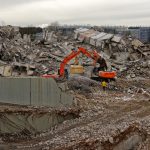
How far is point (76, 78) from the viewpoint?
22.2 metres

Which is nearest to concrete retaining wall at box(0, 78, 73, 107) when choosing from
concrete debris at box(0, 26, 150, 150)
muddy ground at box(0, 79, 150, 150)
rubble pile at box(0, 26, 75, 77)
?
concrete debris at box(0, 26, 150, 150)

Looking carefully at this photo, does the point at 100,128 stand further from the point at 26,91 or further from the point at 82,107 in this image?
the point at 26,91

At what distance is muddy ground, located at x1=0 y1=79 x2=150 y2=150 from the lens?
1206cm

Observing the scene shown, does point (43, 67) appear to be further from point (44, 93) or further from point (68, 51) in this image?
point (44, 93)

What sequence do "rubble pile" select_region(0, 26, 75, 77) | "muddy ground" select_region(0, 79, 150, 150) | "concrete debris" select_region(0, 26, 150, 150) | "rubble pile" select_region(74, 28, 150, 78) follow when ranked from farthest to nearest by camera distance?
"rubble pile" select_region(74, 28, 150, 78), "rubble pile" select_region(0, 26, 75, 77), "concrete debris" select_region(0, 26, 150, 150), "muddy ground" select_region(0, 79, 150, 150)

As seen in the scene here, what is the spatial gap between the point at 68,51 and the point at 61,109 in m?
16.4

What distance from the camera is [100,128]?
14047mm

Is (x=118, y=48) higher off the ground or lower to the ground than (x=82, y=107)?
higher

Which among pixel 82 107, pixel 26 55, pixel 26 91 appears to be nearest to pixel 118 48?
pixel 26 55

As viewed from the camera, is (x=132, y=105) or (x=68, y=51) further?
(x=68, y=51)

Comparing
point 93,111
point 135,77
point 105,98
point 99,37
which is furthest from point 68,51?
point 93,111

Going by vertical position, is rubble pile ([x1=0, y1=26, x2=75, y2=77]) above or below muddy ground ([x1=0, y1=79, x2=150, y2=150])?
above

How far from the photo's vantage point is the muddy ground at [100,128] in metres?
12.1

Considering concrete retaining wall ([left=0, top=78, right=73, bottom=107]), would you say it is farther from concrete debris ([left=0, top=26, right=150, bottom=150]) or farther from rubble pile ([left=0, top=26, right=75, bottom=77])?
rubble pile ([left=0, top=26, right=75, bottom=77])
